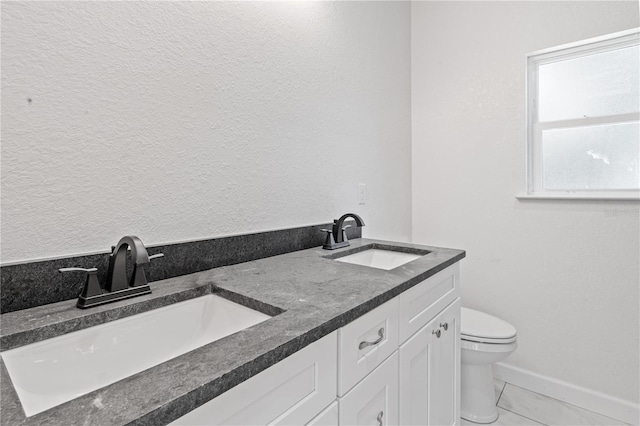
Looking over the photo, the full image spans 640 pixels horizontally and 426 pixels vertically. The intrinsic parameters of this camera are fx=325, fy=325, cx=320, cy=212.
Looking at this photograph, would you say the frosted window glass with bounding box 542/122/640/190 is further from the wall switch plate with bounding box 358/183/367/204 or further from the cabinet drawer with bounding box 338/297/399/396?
the cabinet drawer with bounding box 338/297/399/396

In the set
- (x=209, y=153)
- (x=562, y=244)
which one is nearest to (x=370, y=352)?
(x=209, y=153)

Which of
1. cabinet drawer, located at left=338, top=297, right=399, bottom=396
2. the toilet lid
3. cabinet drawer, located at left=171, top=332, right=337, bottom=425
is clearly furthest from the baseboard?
cabinet drawer, located at left=171, top=332, right=337, bottom=425

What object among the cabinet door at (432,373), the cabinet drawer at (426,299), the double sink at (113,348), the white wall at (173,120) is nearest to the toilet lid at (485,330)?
the cabinet door at (432,373)

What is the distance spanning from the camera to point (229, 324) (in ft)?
2.85

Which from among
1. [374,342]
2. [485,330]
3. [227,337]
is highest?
[227,337]

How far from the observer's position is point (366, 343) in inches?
32.9

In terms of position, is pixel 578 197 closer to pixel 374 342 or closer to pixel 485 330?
pixel 485 330

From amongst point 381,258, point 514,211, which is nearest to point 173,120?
point 381,258

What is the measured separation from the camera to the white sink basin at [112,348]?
24.3 inches

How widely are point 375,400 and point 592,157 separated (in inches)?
73.1

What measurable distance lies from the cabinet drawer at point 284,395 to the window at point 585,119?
181 cm

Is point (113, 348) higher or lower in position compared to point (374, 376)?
higher

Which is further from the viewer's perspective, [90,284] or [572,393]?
[572,393]

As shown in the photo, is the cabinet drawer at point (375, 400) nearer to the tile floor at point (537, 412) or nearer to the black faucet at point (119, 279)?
the black faucet at point (119, 279)
